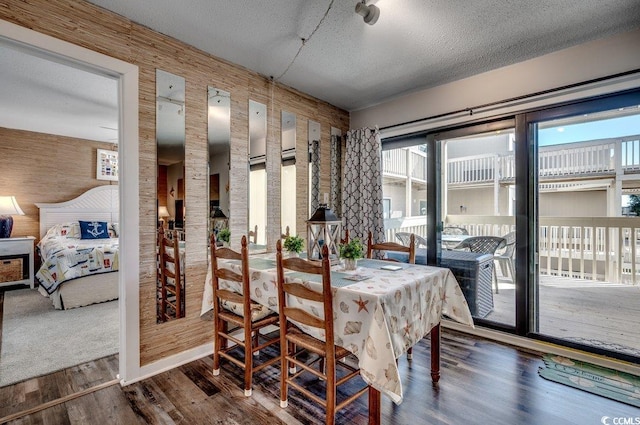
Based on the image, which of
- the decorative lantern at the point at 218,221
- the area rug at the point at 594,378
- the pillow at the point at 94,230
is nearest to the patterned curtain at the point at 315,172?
the decorative lantern at the point at 218,221

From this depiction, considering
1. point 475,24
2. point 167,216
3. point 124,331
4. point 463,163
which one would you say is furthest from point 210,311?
point 463,163

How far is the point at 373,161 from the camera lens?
3.50 meters

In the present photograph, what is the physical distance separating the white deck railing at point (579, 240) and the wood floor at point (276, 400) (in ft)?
4.28

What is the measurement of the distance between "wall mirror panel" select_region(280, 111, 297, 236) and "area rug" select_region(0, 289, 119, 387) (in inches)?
77.5

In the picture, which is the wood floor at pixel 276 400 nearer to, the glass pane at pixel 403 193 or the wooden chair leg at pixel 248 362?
the wooden chair leg at pixel 248 362

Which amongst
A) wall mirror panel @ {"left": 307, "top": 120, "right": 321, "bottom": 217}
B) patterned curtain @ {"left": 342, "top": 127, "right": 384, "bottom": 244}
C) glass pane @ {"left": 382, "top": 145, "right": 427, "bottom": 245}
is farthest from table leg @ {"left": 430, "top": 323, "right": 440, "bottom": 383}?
wall mirror panel @ {"left": 307, "top": 120, "right": 321, "bottom": 217}

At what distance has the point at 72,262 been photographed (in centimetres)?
369

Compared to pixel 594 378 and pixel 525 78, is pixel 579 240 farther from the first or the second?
pixel 525 78

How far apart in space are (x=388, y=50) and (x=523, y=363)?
9.03ft

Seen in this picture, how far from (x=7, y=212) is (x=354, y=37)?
18.0 ft

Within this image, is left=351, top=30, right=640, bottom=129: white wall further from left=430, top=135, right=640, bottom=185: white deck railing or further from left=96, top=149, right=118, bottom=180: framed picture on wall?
left=96, top=149, right=118, bottom=180: framed picture on wall

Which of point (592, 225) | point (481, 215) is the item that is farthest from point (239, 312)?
point (592, 225)

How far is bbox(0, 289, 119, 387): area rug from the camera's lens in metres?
2.38

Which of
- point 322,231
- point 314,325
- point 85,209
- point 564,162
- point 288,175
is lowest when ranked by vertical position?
point 314,325
